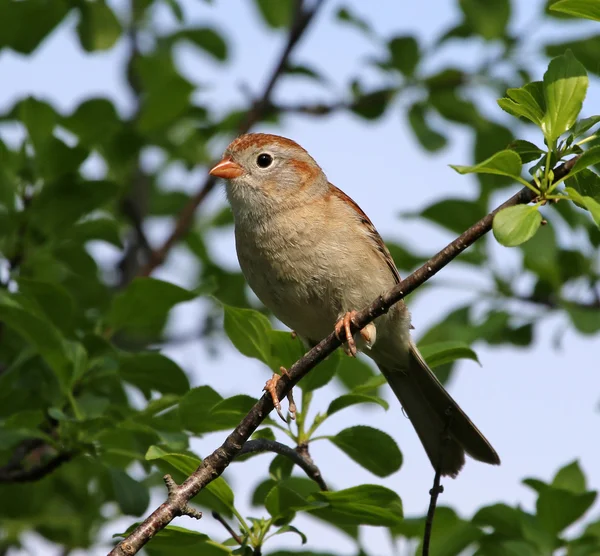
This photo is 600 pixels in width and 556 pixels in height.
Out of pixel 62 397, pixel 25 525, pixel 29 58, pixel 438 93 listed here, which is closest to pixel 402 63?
pixel 438 93

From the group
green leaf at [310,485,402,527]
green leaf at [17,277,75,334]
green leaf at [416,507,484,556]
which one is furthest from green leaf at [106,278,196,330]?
green leaf at [416,507,484,556]

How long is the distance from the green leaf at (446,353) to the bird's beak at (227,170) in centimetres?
171

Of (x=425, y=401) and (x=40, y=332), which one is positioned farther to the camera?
(x=425, y=401)

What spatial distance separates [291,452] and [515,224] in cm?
138

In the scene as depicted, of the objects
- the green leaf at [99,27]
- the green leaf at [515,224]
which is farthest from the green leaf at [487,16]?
the green leaf at [515,224]

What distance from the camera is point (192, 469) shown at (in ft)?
11.2

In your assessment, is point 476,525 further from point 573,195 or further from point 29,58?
point 29,58

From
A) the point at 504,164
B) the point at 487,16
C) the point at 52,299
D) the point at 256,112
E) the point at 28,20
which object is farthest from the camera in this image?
the point at 256,112

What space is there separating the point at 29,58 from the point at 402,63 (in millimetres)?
2398

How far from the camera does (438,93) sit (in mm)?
6254

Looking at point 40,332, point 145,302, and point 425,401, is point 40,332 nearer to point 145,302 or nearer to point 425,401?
point 145,302

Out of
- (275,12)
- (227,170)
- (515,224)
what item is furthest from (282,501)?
(275,12)

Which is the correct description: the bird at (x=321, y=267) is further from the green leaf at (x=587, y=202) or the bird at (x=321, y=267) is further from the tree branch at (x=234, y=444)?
the green leaf at (x=587, y=202)

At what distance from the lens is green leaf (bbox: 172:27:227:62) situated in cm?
716
